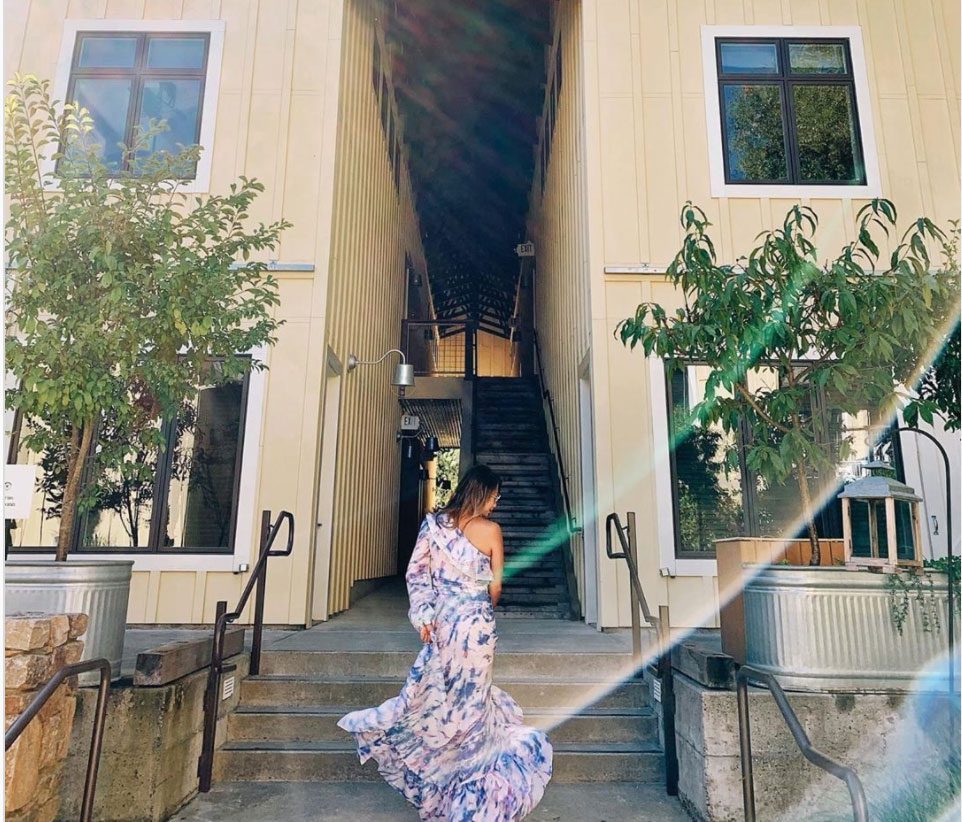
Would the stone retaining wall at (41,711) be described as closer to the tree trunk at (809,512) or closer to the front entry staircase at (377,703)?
the front entry staircase at (377,703)

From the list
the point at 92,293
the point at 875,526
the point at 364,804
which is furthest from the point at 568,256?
the point at 364,804

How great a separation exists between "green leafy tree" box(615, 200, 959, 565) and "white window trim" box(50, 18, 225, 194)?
5.02 metres

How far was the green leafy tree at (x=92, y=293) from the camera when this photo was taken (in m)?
3.24

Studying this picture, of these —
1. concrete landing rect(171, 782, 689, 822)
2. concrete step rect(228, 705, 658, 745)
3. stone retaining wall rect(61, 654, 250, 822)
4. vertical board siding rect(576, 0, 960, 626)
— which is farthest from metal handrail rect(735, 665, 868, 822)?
vertical board siding rect(576, 0, 960, 626)

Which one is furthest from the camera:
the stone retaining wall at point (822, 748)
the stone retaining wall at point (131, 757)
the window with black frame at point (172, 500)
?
the window with black frame at point (172, 500)

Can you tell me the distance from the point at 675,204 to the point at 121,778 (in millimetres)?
6000

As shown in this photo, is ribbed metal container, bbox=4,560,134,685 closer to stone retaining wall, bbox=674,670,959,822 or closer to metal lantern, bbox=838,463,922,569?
stone retaining wall, bbox=674,670,959,822

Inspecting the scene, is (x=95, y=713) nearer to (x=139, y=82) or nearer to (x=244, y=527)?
(x=244, y=527)

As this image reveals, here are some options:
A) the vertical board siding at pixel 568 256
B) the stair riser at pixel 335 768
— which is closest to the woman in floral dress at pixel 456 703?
the stair riser at pixel 335 768

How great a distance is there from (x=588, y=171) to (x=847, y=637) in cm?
474

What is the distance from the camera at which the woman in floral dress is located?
2.97 meters

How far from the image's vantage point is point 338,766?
3.64 meters

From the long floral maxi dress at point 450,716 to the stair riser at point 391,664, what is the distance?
1.13 metres

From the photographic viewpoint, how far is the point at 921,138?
6438 mm
